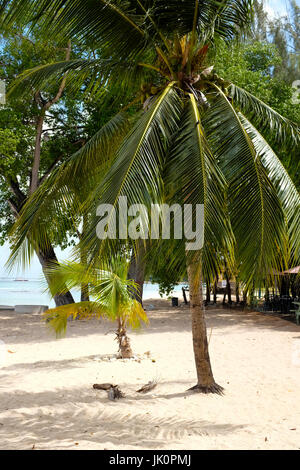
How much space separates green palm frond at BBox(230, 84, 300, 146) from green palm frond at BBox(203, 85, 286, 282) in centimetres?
168

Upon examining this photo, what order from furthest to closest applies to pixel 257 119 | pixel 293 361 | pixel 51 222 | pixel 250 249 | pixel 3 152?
pixel 3 152, pixel 293 361, pixel 257 119, pixel 51 222, pixel 250 249

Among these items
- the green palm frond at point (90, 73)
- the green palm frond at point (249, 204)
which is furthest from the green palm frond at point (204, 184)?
the green palm frond at point (90, 73)

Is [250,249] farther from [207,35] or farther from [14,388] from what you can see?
[14,388]

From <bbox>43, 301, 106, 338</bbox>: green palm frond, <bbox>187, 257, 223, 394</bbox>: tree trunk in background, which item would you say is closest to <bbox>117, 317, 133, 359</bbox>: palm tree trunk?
<bbox>43, 301, 106, 338</bbox>: green palm frond

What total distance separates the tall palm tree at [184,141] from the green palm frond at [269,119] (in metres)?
0.02

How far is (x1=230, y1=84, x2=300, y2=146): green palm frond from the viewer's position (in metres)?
7.28

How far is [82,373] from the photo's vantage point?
29.1 ft

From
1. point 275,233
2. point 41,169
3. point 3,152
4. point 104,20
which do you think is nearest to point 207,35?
point 104,20

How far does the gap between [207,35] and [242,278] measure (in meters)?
3.47

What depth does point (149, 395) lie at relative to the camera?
24.3ft

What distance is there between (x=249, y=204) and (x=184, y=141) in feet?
3.39

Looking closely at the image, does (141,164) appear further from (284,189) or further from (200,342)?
(200,342)

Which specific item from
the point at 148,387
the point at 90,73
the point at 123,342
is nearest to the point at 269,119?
the point at 90,73

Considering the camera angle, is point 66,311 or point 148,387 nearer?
point 148,387
